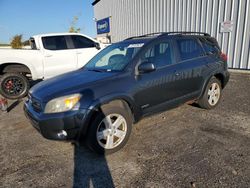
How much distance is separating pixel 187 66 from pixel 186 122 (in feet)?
3.72

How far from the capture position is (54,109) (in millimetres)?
2619

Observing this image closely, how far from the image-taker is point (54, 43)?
21.8 ft

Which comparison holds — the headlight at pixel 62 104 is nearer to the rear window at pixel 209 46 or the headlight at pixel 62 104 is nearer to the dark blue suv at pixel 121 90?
the dark blue suv at pixel 121 90

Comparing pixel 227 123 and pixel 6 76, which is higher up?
pixel 6 76

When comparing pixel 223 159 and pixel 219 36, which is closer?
pixel 223 159

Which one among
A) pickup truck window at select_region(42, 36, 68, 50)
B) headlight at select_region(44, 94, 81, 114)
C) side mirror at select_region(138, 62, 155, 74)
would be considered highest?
pickup truck window at select_region(42, 36, 68, 50)

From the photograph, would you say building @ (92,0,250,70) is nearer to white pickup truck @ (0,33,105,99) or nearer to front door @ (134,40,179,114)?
white pickup truck @ (0,33,105,99)

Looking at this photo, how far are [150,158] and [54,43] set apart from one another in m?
5.40

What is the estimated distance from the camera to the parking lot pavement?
2.41 metres

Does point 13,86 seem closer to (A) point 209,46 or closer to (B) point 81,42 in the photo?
(B) point 81,42

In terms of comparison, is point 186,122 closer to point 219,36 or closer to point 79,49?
point 79,49

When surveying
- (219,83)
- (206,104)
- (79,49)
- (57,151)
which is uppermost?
(79,49)

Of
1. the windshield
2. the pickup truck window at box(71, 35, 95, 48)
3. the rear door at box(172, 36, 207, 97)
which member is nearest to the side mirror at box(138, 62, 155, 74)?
the windshield

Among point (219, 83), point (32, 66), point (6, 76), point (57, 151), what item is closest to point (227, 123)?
point (219, 83)
